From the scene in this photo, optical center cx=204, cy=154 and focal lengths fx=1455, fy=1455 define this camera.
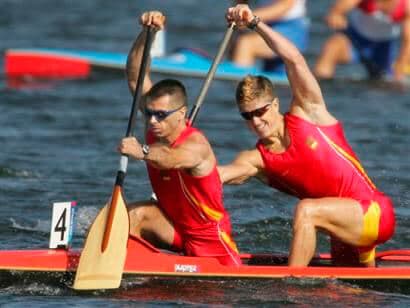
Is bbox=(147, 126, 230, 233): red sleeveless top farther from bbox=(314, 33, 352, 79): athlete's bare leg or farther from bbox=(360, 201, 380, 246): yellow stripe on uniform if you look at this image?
bbox=(314, 33, 352, 79): athlete's bare leg

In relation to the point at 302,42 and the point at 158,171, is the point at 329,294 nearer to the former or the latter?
the point at 158,171

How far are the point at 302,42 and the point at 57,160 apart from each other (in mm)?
5330

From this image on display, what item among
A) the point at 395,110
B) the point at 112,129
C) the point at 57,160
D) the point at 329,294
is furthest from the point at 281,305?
the point at 395,110

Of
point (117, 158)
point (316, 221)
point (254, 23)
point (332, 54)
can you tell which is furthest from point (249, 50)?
point (316, 221)

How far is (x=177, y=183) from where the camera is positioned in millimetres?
8250

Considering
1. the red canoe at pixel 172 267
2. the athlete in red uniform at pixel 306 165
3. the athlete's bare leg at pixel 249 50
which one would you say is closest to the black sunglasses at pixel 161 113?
the athlete in red uniform at pixel 306 165

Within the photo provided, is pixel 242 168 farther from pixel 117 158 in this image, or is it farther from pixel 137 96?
pixel 117 158

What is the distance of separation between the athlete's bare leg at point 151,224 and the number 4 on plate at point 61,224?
0.36 m

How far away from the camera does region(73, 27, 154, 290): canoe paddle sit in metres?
8.20

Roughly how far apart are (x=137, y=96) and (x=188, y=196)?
26.0 inches

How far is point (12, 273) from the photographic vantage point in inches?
325

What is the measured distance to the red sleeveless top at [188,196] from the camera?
8.21m

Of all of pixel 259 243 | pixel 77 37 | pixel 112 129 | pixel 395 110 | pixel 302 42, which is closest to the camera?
pixel 259 243

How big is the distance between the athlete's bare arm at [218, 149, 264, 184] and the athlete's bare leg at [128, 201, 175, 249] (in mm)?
424
